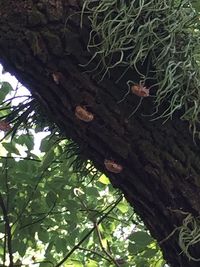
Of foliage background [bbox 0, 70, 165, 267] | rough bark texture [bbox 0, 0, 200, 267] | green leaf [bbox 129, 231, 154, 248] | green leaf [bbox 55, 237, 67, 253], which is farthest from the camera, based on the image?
green leaf [bbox 55, 237, 67, 253]

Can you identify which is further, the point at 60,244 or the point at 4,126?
the point at 60,244

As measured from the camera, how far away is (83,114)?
0.97m

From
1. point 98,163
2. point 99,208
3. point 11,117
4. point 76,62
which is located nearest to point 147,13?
point 76,62

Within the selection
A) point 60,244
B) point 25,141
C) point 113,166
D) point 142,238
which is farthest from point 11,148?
point 113,166

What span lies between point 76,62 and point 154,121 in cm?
17

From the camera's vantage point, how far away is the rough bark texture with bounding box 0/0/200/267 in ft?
3.14

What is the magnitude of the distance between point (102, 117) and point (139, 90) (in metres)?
0.08

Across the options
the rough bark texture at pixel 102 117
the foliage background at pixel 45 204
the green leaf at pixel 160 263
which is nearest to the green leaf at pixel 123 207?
the foliage background at pixel 45 204

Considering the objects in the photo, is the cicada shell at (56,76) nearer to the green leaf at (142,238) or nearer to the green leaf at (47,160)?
the green leaf at (142,238)

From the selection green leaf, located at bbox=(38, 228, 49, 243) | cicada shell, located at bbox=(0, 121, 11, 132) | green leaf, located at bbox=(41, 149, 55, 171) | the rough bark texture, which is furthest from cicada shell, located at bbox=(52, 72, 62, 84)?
green leaf, located at bbox=(38, 228, 49, 243)

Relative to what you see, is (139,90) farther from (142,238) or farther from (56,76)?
(142,238)

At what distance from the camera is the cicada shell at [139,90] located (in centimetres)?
98

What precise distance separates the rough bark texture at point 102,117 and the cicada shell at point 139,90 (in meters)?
0.02

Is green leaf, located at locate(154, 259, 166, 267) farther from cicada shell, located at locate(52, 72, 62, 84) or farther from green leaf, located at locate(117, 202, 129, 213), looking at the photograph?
cicada shell, located at locate(52, 72, 62, 84)
